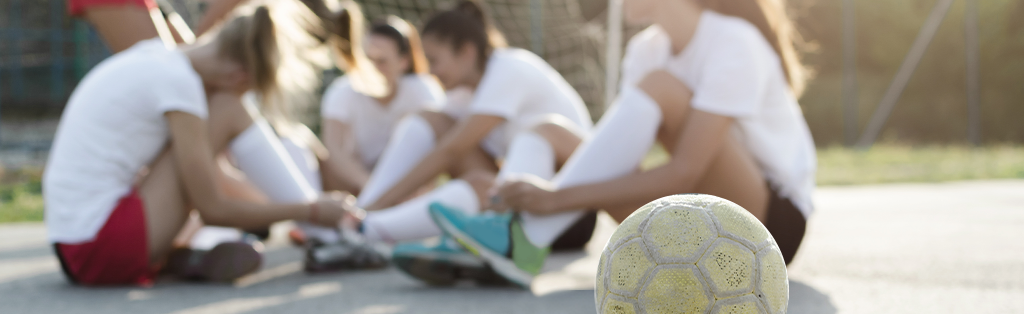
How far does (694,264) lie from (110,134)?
5.32ft

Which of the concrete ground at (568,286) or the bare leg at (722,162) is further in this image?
the bare leg at (722,162)

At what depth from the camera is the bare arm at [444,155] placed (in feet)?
8.73

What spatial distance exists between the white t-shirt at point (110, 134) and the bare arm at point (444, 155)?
0.88 meters

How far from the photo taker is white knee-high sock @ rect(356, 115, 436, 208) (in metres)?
2.88

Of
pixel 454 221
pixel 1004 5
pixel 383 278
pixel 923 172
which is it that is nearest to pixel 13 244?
pixel 383 278

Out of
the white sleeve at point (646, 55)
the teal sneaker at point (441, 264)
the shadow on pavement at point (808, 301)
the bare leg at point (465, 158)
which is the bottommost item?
the bare leg at point (465, 158)

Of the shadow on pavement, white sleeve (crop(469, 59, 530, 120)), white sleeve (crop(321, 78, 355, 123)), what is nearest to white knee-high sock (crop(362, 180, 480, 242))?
white sleeve (crop(469, 59, 530, 120))

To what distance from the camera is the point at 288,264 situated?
258 cm

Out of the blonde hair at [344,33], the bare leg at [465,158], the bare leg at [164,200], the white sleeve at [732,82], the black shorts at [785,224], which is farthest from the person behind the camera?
the blonde hair at [344,33]

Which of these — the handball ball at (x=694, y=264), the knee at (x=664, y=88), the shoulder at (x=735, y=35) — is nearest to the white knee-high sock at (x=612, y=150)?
the knee at (x=664, y=88)

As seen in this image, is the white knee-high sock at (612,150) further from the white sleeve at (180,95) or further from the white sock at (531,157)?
the white sleeve at (180,95)

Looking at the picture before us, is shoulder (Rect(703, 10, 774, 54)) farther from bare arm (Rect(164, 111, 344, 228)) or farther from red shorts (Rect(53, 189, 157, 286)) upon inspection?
red shorts (Rect(53, 189, 157, 286))

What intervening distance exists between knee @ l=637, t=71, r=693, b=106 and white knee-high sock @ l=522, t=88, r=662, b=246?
0.7 inches

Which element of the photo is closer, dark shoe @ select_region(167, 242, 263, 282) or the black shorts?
the black shorts
